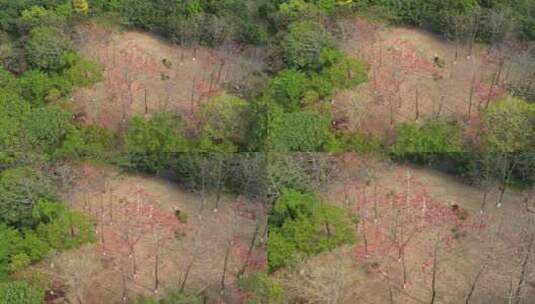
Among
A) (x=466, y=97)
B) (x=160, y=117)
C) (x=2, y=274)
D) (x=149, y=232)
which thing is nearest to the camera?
(x=2, y=274)

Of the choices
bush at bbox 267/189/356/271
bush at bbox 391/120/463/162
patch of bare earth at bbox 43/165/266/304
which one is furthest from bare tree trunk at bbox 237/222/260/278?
bush at bbox 391/120/463/162

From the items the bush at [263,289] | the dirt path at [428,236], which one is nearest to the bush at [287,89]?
the dirt path at [428,236]

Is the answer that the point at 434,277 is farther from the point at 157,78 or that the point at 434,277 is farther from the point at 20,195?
the point at 20,195

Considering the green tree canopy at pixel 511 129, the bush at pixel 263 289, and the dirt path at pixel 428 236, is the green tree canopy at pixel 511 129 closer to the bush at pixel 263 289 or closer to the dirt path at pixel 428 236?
the dirt path at pixel 428 236

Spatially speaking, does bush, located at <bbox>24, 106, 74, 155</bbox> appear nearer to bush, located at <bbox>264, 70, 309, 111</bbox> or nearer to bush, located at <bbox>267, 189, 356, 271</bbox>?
bush, located at <bbox>264, 70, 309, 111</bbox>

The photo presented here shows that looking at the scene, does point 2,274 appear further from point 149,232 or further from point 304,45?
point 304,45

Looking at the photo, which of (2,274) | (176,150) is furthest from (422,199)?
(2,274)
